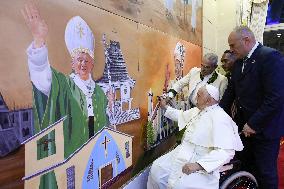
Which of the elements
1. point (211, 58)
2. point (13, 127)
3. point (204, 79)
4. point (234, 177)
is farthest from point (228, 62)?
point (13, 127)

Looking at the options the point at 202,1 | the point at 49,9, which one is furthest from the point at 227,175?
the point at 202,1

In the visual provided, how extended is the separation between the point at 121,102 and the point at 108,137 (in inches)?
12.4

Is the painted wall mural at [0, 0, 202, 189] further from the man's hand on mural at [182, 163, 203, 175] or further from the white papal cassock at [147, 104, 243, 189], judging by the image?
the man's hand on mural at [182, 163, 203, 175]

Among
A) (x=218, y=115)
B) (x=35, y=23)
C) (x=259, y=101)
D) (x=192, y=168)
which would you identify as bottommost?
(x=192, y=168)

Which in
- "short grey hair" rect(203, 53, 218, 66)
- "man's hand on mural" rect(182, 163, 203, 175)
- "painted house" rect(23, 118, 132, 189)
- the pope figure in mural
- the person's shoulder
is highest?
"short grey hair" rect(203, 53, 218, 66)

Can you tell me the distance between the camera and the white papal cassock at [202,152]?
249 cm

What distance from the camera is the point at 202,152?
106 inches

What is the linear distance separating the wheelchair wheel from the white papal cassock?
0.13 m

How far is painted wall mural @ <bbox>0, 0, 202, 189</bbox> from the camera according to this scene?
1.58 meters

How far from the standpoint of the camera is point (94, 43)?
7.35 feet

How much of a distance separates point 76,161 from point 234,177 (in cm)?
129

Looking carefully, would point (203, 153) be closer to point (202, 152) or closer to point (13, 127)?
point (202, 152)

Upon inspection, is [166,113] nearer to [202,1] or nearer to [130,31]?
[130,31]

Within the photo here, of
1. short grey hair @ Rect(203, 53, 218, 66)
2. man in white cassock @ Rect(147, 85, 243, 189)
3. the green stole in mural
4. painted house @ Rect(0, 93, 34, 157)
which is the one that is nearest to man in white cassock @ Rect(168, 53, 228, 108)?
short grey hair @ Rect(203, 53, 218, 66)
